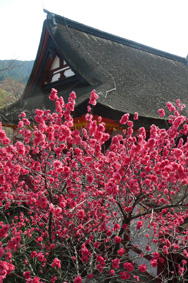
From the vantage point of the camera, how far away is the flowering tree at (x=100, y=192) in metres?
2.51

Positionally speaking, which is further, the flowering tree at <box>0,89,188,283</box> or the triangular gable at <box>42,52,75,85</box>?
the triangular gable at <box>42,52,75,85</box>

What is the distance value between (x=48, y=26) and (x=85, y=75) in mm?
2877

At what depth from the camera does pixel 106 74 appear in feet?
23.3

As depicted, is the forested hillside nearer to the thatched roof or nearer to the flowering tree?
the thatched roof

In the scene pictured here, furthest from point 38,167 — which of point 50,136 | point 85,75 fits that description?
point 85,75

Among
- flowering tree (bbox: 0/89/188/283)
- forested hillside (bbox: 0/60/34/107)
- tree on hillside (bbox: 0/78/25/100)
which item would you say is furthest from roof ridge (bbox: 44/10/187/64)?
flowering tree (bbox: 0/89/188/283)

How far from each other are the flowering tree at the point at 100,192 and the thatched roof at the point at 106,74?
1.87 m

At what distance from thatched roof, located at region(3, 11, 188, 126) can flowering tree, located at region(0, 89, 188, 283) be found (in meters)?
1.87

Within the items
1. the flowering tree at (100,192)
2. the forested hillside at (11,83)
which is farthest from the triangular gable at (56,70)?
the flowering tree at (100,192)

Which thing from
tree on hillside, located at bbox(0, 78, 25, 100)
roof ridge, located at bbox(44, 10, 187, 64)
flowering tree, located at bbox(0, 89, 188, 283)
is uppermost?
roof ridge, located at bbox(44, 10, 187, 64)

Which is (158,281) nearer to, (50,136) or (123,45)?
(50,136)

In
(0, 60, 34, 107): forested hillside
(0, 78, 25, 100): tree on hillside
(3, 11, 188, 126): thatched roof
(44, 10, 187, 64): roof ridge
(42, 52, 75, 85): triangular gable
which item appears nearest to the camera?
(3, 11, 188, 126): thatched roof

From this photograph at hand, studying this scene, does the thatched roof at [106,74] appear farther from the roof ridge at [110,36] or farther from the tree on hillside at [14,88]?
the tree on hillside at [14,88]

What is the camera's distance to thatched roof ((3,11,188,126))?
5922mm
